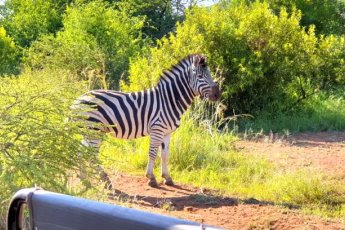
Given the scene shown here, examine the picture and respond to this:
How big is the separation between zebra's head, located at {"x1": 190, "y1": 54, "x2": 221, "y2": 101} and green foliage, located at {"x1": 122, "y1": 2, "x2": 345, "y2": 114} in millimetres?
4240

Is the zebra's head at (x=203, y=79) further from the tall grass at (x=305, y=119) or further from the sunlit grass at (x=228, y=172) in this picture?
the tall grass at (x=305, y=119)

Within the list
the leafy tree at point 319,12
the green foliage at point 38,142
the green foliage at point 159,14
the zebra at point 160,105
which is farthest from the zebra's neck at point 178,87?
the green foliage at point 159,14

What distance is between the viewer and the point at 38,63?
17578 millimetres

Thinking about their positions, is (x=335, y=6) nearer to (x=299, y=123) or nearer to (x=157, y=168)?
(x=299, y=123)

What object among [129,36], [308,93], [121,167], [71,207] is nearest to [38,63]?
[129,36]

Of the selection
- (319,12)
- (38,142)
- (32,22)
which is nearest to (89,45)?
(32,22)

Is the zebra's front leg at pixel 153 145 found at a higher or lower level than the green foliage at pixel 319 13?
lower

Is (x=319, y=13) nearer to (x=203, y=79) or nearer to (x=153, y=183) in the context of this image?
(x=203, y=79)

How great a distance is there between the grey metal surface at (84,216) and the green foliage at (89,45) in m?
14.2

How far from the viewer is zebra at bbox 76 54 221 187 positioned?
7.95 m

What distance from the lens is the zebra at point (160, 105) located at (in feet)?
26.1

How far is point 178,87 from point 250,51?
540 centimetres

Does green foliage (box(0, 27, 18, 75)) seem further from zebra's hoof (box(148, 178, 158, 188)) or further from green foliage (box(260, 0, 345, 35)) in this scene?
zebra's hoof (box(148, 178, 158, 188))

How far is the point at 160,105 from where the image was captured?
814cm
